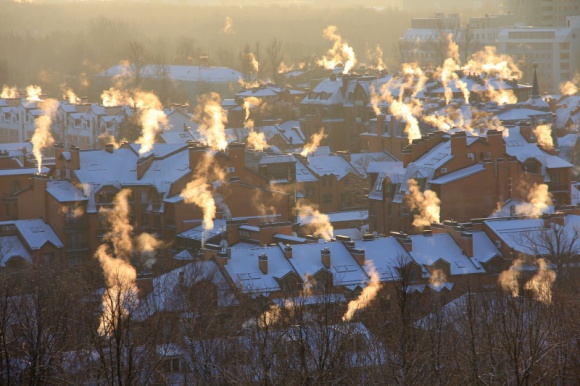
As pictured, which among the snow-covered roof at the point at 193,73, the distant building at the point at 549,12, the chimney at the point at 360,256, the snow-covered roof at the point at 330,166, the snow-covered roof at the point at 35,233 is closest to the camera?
the chimney at the point at 360,256

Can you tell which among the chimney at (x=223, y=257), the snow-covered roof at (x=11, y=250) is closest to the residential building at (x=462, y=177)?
the chimney at (x=223, y=257)

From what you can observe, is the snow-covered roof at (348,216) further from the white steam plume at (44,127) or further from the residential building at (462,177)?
the white steam plume at (44,127)

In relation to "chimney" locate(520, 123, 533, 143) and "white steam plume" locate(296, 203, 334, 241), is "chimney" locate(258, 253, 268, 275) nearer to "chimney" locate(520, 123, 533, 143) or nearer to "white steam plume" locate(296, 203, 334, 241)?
"white steam plume" locate(296, 203, 334, 241)

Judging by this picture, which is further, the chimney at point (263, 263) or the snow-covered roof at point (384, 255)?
the snow-covered roof at point (384, 255)

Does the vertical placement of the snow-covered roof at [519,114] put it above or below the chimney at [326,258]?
above

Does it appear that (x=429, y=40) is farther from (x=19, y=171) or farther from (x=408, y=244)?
(x=408, y=244)

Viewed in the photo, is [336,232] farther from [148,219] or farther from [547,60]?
[547,60]

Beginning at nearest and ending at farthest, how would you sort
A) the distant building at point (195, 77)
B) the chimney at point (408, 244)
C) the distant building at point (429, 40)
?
the chimney at point (408, 244) < the distant building at point (195, 77) < the distant building at point (429, 40)

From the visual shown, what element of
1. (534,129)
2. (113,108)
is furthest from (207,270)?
(113,108)

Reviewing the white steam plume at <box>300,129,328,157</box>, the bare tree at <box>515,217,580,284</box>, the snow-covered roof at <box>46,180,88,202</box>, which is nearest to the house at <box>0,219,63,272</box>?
the snow-covered roof at <box>46,180,88,202</box>
